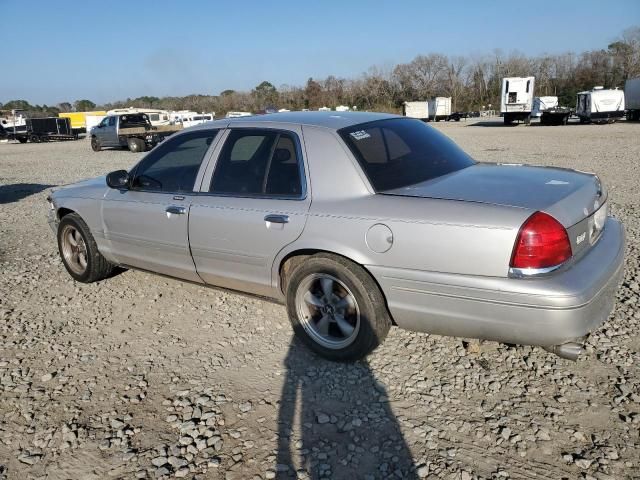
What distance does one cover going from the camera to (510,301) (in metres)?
2.60

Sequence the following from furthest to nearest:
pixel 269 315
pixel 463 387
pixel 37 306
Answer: pixel 37 306 < pixel 269 315 < pixel 463 387

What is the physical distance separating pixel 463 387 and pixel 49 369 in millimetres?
2790

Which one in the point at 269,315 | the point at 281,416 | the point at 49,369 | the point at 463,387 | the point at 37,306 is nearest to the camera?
the point at 281,416

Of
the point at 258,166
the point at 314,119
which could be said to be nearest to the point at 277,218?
the point at 258,166

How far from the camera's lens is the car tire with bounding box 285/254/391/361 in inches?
121

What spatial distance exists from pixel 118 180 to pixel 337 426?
2872mm

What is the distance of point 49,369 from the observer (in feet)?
11.4

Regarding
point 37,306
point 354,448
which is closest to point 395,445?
point 354,448

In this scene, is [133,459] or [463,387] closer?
[133,459]

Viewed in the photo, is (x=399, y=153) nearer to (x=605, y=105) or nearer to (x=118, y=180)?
(x=118, y=180)

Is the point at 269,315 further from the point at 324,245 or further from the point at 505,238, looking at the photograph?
the point at 505,238

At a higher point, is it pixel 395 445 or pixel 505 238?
pixel 505 238

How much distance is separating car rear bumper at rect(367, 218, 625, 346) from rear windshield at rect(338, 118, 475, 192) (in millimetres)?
661

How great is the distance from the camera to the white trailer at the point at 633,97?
34.8m
